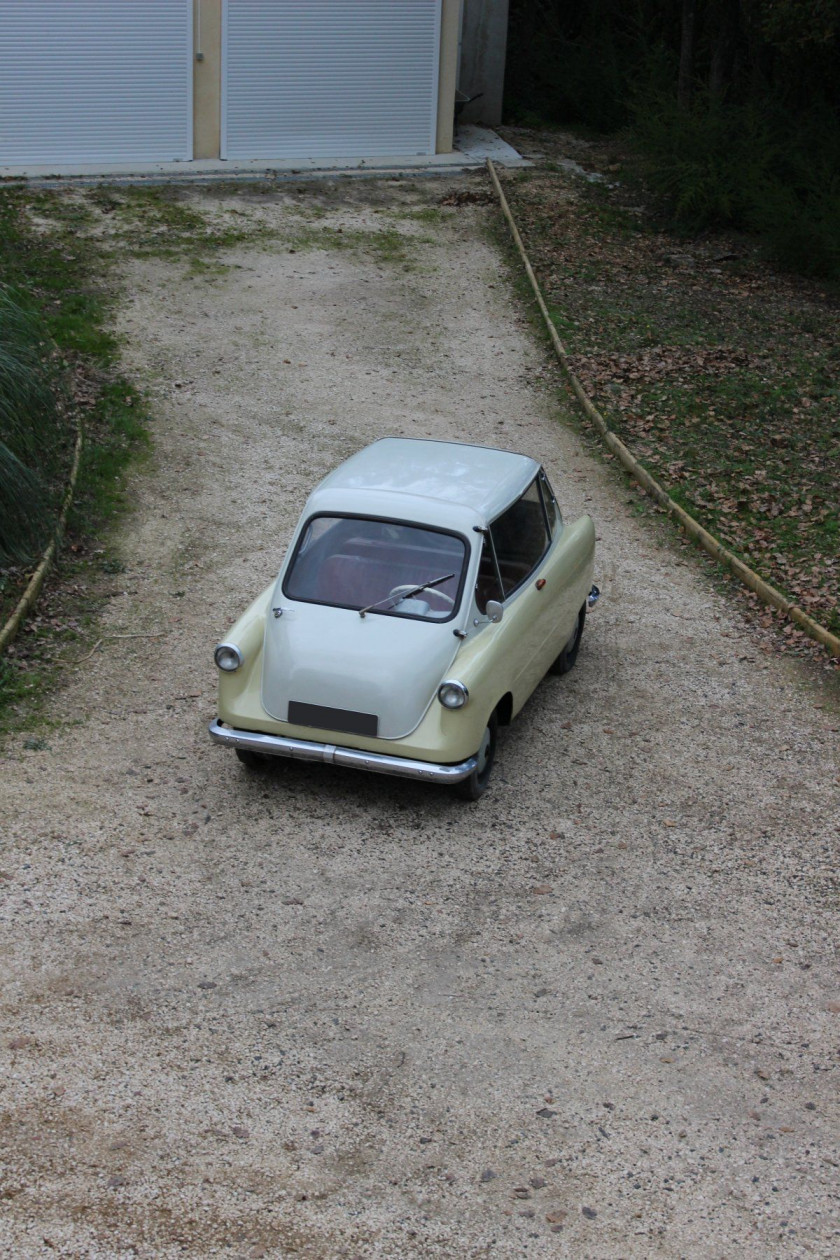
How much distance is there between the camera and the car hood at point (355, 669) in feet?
23.4

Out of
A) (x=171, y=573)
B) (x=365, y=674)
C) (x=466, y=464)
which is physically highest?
(x=466, y=464)

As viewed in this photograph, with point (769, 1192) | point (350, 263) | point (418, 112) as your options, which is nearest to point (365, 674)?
point (769, 1192)

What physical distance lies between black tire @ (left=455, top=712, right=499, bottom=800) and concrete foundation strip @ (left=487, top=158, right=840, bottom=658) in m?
3.28

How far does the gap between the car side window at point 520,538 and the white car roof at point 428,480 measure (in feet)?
0.33

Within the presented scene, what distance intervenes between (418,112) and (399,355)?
922 cm

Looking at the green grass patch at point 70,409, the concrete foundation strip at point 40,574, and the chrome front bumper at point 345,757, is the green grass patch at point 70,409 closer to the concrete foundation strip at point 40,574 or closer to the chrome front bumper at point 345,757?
the concrete foundation strip at point 40,574

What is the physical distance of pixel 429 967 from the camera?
6.24m

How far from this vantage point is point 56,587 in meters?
9.84

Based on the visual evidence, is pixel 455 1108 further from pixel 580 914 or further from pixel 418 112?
pixel 418 112

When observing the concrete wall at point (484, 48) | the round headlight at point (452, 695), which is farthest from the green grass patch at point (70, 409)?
→ the concrete wall at point (484, 48)

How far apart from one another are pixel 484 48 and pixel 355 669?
817 inches

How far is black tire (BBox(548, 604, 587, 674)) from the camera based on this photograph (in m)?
9.14

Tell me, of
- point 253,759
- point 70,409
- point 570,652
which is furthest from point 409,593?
point 70,409

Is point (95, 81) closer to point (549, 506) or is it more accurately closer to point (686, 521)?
point (686, 521)
